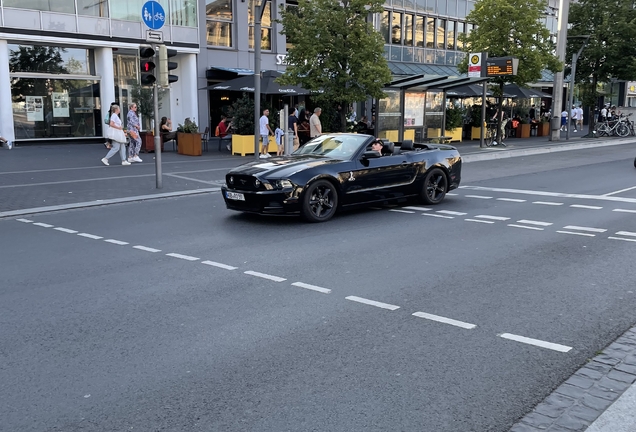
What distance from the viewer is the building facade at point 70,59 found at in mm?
24922

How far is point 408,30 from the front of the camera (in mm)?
39469

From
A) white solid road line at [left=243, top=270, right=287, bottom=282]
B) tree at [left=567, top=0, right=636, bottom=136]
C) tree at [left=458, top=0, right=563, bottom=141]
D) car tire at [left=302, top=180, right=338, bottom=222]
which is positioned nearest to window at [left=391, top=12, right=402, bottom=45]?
tree at [left=567, top=0, right=636, bottom=136]

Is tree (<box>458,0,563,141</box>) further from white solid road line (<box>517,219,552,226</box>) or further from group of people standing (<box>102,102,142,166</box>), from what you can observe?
white solid road line (<box>517,219,552,226</box>)

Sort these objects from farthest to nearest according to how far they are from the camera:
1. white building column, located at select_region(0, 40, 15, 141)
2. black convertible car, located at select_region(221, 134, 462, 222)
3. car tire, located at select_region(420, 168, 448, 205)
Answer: white building column, located at select_region(0, 40, 15, 141)
car tire, located at select_region(420, 168, 448, 205)
black convertible car, located at select_region(221, 134, 462, 222)

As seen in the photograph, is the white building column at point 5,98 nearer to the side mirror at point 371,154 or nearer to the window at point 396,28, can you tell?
the side mirror at point 371,154

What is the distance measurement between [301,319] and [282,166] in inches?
204

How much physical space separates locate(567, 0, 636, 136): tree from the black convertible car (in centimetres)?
2708

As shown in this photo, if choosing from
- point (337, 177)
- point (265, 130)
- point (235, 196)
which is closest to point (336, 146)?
point (337, 177)

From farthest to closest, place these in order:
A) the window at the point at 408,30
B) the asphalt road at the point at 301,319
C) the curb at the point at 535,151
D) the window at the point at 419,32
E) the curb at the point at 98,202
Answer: the window at the point at 419,32 < the window at the point at 408,30 < the curb at the point at 535,151 < the curb at the point at 98,202 < the asphalt road at the point at 301,319

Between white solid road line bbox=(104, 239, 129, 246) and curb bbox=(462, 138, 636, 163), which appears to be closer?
white solid road line bbox=(104, 239, 129, 246)

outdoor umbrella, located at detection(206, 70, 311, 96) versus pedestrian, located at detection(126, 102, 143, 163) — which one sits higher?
outdoor umbrella, located at detection(206, 70, 311, 96)

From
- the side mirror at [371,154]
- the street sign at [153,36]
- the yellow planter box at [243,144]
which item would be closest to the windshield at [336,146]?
the side mirror at [371,154]

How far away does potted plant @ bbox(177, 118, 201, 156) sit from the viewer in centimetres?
2266

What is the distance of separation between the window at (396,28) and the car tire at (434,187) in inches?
1092
